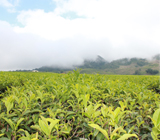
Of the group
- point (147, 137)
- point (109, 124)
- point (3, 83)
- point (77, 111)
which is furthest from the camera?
point (3, 83)

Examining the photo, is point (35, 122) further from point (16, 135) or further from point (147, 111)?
point (147, 111)

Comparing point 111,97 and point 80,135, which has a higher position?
point 111,97

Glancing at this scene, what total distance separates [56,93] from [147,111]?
1.61 meters

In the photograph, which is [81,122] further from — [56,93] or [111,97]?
[111,97]

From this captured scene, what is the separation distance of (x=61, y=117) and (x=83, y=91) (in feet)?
2.31

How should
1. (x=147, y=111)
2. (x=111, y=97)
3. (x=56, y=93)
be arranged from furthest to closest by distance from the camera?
(x=111, y=97), (x=56, y=93), (x=147, y=111)

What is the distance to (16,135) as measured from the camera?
124cm

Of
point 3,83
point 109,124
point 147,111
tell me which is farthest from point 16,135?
point 3,83

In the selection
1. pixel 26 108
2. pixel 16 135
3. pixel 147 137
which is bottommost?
pixel 147 137

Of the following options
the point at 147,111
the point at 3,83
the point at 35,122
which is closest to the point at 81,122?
the point at 35,122

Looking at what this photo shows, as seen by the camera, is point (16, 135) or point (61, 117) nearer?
point (16, 135)

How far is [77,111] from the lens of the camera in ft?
5.10

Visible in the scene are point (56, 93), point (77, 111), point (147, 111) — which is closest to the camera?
point (77, 111)

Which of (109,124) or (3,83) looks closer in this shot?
(109,124)
